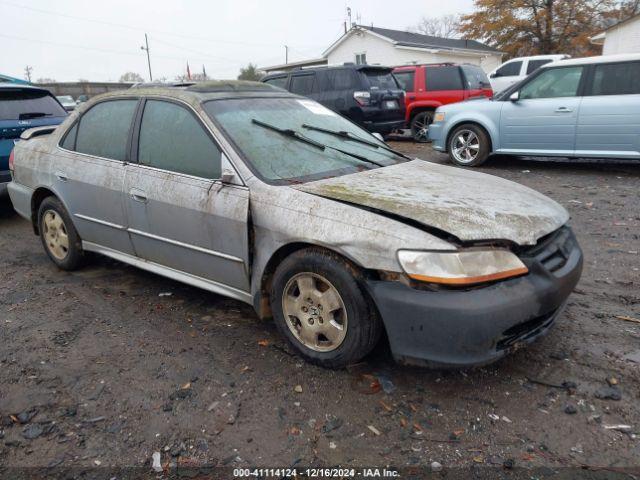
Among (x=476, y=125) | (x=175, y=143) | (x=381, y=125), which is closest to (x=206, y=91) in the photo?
(x=175, y=143)

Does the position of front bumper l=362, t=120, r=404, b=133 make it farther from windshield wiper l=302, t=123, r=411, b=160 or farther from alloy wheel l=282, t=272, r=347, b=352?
alloy wheel l=282, t=272, r=347, b=352

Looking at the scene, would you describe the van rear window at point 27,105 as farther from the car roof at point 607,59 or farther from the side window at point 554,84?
the car roof at point 607,59

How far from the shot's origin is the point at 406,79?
12.6 m

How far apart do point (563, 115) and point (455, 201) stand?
5773mm

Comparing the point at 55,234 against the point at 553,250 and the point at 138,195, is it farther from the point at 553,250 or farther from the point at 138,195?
the point at 553,250

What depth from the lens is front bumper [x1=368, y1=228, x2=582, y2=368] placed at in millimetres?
2371

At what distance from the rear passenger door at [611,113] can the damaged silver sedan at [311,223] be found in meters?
4.74

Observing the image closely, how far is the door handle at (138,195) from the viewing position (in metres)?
3.53

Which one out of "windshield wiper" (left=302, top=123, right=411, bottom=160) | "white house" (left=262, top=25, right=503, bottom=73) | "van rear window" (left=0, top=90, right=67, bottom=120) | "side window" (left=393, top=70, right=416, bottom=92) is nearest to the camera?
"windshield wiper" (left=302, top=123, right=411, bottom=160)

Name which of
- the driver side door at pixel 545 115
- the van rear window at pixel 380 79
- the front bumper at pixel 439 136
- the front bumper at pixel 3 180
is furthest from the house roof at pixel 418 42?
the front bumper at pixel 3 180

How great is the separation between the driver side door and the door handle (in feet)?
21.2

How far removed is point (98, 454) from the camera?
7.60 ft

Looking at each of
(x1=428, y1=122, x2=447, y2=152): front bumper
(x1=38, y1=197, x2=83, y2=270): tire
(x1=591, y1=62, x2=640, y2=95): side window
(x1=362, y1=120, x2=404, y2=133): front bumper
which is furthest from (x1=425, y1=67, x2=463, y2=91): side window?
(x1=38, y1=197, x2=83, y2=270): tire

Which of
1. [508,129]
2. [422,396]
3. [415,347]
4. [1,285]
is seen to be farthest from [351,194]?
[508,129]
